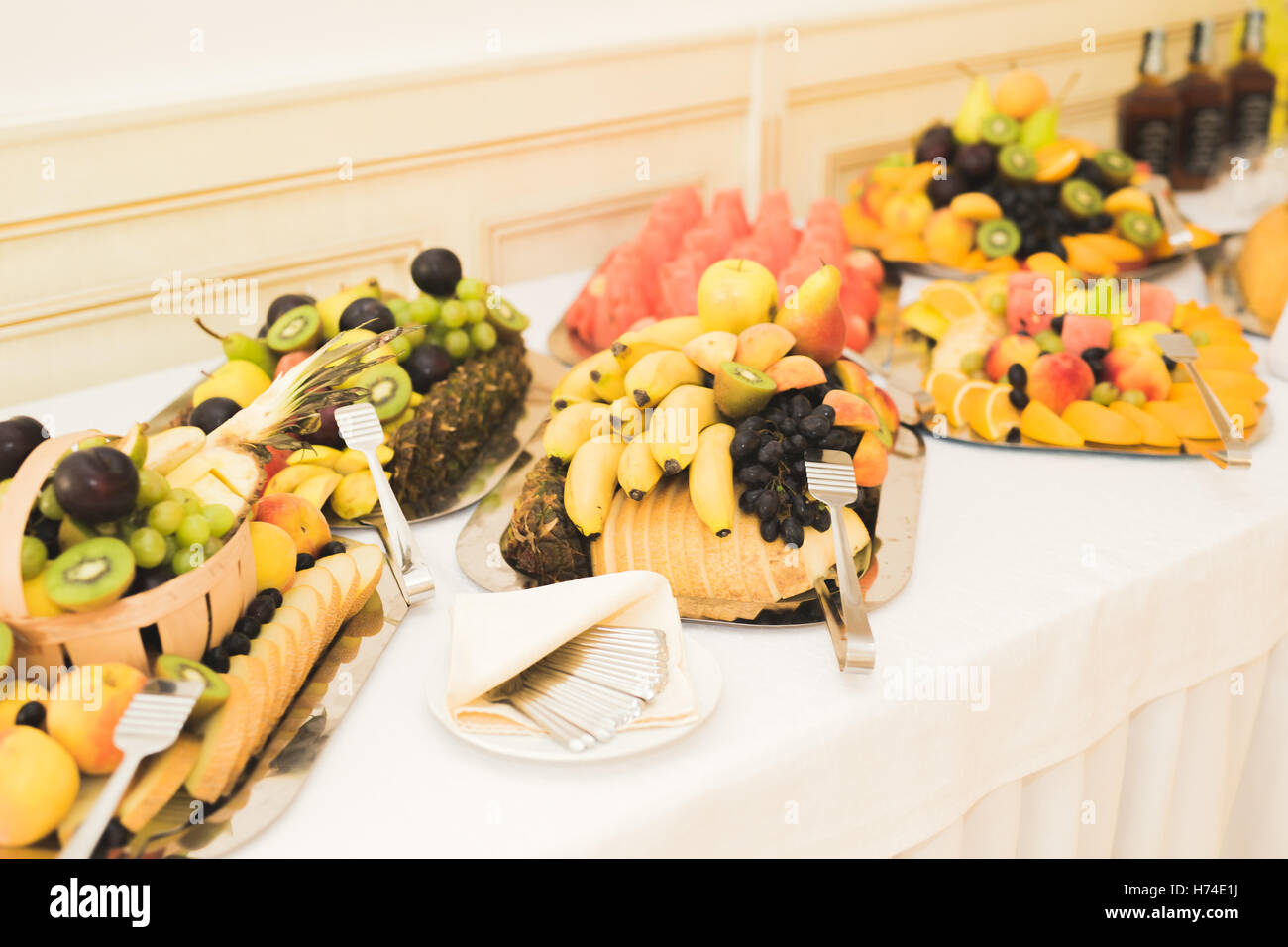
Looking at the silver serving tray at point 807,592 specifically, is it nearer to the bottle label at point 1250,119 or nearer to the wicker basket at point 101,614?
the wicker basket at point 101,614

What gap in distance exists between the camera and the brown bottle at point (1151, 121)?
230 centimetres

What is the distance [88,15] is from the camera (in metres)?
1.47

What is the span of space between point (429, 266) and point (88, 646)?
707 millimetres

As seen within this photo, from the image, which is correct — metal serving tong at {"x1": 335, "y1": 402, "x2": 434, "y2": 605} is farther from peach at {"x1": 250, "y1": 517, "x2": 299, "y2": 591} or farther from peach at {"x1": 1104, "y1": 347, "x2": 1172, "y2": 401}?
peach at {"x1": 1104, "y1": 347, "x2": 1172, "y2": 401}

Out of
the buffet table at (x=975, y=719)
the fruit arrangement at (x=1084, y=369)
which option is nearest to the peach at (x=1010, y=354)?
the fruit arrangement at (x=1084, y=369)

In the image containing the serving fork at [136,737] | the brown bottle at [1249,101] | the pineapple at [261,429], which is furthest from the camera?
the brown bottle at [1249,101]

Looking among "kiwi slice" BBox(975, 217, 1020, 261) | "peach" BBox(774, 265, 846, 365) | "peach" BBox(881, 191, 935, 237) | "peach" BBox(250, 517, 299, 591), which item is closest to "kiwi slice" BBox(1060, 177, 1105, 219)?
"kiwi slice" BBox(975, 217, 1020, 261)

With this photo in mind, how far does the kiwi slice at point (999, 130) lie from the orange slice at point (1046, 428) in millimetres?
756

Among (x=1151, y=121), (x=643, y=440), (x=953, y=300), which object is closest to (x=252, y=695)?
(x=643, y=440)

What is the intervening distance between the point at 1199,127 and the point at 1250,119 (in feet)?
0.69

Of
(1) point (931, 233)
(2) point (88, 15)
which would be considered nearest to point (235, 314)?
(2) point (88, 15)

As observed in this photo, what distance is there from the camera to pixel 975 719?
91cm
